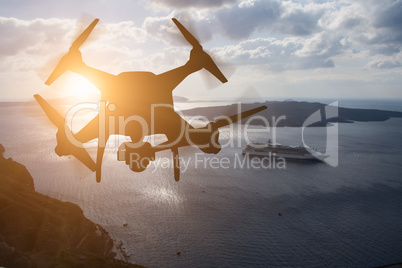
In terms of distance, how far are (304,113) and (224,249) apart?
350 ft

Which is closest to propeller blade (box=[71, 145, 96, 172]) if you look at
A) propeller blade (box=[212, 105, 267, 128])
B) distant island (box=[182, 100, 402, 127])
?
propeller blade (box=[212, 105, 267, 128])

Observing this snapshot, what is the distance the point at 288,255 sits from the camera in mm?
24547

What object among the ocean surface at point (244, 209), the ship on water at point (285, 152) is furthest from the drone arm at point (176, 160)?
the ship on water at point (285, 152)

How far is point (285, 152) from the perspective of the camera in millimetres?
59688

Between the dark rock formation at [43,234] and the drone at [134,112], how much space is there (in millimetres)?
14119

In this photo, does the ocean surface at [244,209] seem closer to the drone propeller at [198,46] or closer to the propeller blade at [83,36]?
the drone propeller at [198,46]

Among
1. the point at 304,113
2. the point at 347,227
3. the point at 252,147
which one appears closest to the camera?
the point at 347,227

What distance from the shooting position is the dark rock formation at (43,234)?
1451 cm

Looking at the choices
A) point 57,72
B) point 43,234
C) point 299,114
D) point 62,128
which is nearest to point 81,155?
point 62,128

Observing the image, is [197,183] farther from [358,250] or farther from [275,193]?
[358,250]

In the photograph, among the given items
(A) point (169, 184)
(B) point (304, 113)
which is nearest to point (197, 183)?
(A) point (169, 184)

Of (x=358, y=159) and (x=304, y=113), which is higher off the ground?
(x=304, y=113)

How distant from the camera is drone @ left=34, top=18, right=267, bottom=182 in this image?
2594 mm

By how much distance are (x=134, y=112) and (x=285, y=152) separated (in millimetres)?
61230
